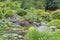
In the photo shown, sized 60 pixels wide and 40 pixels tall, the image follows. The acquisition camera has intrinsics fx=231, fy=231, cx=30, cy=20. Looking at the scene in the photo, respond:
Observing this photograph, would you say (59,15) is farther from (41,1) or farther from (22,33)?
(41,1)

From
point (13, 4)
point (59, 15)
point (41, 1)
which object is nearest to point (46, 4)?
point (41, 1)

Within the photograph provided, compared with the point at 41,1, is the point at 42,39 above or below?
above

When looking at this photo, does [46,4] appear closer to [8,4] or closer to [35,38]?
[8,4]

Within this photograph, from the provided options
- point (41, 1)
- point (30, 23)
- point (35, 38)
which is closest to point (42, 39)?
point (35, 38)

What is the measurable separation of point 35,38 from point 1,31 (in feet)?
12.2

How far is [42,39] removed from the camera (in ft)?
25.5

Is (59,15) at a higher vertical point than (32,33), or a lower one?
lower

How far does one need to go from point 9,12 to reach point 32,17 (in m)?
2.06

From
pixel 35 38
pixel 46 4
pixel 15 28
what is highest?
pixel 35 38

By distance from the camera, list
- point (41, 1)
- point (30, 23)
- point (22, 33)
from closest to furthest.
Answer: point (22, 33), point (30, 23), point (41, 1)

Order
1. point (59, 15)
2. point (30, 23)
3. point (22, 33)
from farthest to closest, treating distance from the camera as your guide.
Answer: point (59, 15) < point (30, 23) < point (22, 33)

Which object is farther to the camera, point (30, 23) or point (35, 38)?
point (30, 23)

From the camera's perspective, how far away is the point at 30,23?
1403 cm

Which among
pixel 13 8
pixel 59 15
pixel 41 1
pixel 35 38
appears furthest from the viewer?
pixel 41 1
